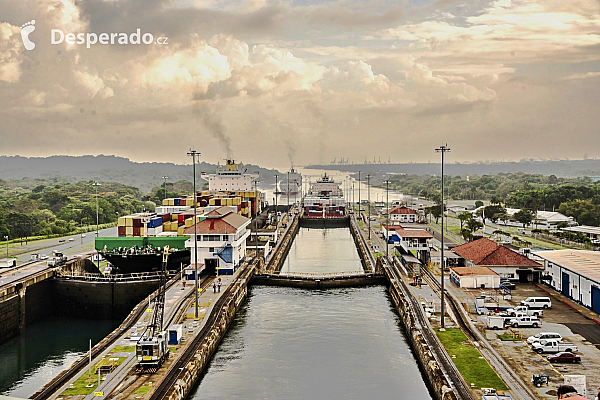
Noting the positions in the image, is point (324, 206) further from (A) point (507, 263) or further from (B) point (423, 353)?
(B) point (423, 353)

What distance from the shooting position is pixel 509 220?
8650 cm

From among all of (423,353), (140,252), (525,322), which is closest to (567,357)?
(525,322)

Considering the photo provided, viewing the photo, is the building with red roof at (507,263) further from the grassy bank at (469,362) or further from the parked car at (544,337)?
the parked car at (544,337)

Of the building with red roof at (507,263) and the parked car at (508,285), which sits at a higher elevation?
the building with red roof at (507,263)

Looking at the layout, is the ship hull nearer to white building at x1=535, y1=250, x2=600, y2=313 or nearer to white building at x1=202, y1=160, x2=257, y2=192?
white building at x1=535, y1=250, x2=600, y2=313

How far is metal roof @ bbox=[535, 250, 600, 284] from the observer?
3084cm

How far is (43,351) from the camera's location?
29.1m

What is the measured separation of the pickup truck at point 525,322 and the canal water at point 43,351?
74.4 ft

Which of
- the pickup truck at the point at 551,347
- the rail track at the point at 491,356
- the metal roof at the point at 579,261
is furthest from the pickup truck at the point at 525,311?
the pickup truck at the point at 551,347

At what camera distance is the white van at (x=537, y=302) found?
97.8 feet

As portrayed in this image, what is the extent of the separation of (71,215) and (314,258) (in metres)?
50.0

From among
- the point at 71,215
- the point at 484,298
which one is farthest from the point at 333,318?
the point at 71,215

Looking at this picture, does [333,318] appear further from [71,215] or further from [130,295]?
[71,215]

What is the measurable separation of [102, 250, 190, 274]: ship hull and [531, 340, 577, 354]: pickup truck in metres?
28.7
